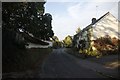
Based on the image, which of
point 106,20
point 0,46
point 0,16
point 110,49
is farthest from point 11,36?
point 106,20

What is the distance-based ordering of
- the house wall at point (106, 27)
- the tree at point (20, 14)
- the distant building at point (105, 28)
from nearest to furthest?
the tree at point (20, 14) < the distant building at point (105, 28) < the house wall at point (106, 27)

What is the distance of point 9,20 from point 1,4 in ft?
13.0

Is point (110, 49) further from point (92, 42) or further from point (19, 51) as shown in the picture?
point (19, 51)

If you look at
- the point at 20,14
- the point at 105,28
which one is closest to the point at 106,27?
the point at 105,28

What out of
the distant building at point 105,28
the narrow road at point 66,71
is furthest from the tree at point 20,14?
the distant building at point 105,28

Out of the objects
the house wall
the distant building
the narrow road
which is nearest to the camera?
the narrow road

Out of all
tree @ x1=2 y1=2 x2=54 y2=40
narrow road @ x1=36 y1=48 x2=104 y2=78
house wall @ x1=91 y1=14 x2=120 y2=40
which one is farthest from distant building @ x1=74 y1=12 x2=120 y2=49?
tree @ x1=2 y1=2 x2=54 y2=40

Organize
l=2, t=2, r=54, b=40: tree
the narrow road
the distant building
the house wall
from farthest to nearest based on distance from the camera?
the house wall, the distant building, l=2, t=2, r=54, b=40: tree, the narrow road

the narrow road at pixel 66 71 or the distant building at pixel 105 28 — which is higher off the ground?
the distant building at pixel 105 28

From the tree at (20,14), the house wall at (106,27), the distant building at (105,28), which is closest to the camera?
the tree at (20,14)

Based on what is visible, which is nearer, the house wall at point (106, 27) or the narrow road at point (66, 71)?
the narrow road at point (66, 71)

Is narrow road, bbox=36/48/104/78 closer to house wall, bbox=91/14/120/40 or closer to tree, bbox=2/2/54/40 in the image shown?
tree, bbox=2/2/54/40

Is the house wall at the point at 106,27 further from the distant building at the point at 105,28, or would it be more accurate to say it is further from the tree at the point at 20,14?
the tree at the point at 20,14

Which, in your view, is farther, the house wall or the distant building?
the house wall
